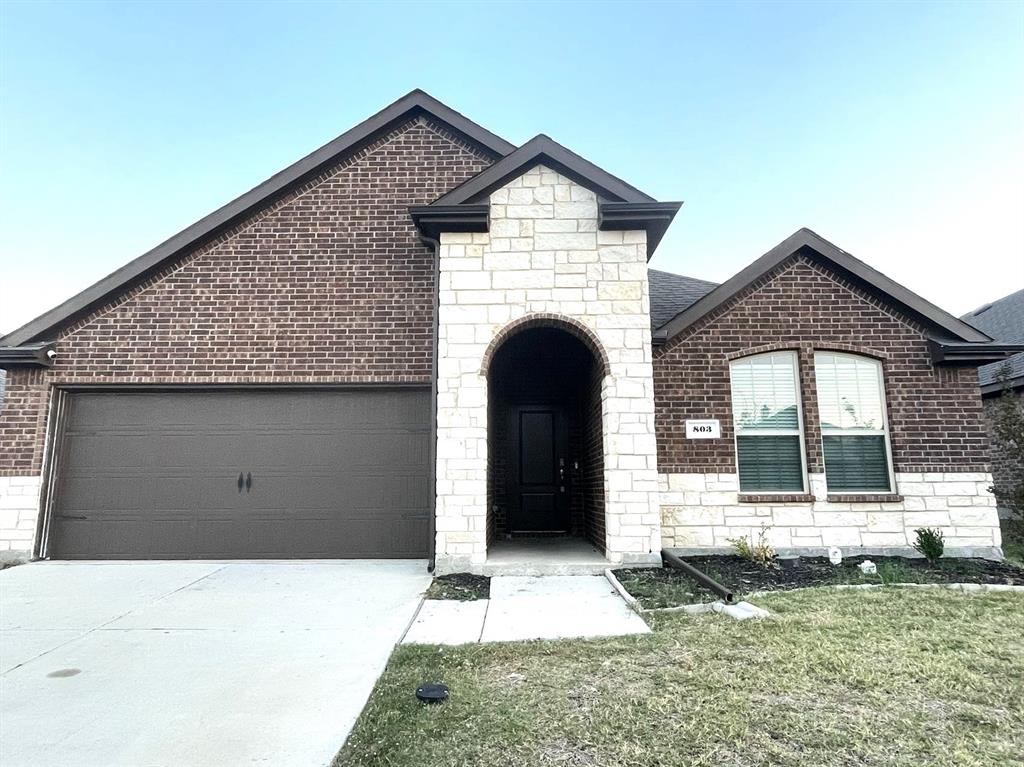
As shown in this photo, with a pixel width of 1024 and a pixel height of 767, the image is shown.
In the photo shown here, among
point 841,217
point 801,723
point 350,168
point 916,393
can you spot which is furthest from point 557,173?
point 841,217

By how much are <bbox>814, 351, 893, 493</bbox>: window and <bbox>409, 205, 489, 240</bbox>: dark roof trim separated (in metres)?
5.12

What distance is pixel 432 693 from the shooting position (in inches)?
124

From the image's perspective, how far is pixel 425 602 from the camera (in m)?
5.33

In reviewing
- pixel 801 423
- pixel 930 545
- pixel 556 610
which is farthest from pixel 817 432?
pixel 556 610

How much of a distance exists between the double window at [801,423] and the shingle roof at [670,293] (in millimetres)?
1466

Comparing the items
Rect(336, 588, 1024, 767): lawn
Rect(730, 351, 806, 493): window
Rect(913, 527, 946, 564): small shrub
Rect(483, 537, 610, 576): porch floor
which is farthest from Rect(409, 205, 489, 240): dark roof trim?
Rect(913, 527, 946, 564): small shrub

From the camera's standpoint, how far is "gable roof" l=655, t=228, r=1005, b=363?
7551 millimetres

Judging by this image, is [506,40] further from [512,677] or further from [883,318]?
[512,677]

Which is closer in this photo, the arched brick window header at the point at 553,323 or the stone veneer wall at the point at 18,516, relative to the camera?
the arched brick window header at the point at 553,323

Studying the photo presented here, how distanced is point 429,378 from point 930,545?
269 inches

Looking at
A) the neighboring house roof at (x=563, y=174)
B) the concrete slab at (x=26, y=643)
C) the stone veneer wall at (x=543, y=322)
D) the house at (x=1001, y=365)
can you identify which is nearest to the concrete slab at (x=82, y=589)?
the concrete slab at (x=26, y=643)

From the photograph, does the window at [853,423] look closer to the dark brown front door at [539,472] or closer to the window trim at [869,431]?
the window trim at [869,431]

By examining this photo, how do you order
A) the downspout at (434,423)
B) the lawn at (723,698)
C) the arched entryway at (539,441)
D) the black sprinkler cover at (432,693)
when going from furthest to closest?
the arched entryway at (539,441) → the downspout at (434,423) → the black sprinkler cover at (432,693) → the lawn at (723,698)

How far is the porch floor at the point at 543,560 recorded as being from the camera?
20.9 feet
